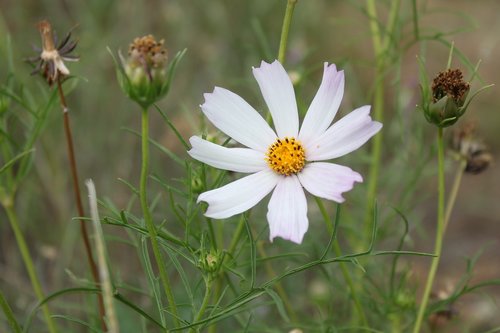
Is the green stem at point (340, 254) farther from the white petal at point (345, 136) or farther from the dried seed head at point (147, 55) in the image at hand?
the dried seed head at point (147, 55)

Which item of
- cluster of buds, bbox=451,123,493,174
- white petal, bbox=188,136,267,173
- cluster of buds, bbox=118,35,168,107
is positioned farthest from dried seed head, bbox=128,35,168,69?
cluster of buds, bbox=451,123,493,174

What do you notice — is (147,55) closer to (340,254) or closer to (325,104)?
(325,104)

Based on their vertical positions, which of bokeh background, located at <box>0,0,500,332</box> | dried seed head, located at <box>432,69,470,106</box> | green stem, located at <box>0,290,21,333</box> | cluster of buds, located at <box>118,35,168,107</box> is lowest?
green stem, located at <box>0,290,21,333</box>

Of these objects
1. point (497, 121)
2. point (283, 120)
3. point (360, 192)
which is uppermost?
point (497, 121)

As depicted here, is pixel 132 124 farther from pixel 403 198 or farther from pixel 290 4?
pixel 290 4

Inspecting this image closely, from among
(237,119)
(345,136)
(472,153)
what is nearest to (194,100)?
(472,153)

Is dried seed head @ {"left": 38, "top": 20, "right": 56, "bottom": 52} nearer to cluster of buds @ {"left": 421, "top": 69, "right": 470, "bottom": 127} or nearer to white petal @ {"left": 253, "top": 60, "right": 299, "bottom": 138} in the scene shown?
white petal @ {"left": 253, "top": 60, "right": 299, "bottom": 138}

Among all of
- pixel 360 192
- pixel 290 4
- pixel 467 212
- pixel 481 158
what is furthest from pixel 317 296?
pixel 467 212
